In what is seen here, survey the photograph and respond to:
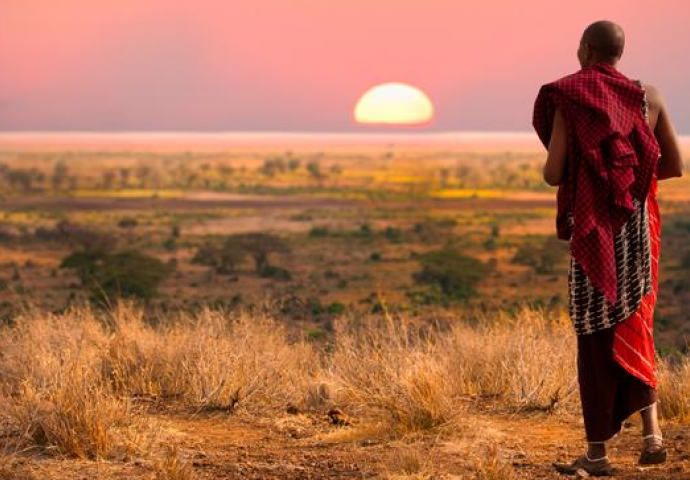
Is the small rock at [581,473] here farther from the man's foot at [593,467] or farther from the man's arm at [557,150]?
the man's arm at [557,150]

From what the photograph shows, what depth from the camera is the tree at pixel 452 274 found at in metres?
29.1

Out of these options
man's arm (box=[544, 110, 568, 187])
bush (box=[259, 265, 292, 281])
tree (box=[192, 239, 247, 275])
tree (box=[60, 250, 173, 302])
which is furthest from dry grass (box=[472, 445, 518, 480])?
tree (box=[192, 239, 247, 275])

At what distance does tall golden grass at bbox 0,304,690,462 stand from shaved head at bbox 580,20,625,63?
2.12 meters

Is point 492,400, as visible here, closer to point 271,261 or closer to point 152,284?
point 152,284

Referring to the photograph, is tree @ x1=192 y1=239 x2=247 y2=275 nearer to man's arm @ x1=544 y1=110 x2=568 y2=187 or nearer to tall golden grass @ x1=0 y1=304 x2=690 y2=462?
tall golden grass @ x1=0 y1=304 x2=690 y2=462

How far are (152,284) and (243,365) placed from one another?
20.0 m

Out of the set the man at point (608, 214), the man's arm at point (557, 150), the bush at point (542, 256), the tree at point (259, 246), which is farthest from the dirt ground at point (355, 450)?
the bush at point (542, 256)

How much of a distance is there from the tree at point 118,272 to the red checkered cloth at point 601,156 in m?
19.4

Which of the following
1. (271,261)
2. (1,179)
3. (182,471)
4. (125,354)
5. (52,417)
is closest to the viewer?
(182,471)

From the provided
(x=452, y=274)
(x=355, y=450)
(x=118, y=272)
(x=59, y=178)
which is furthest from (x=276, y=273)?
(x=59, y=178)

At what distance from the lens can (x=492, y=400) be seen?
25.3 ft

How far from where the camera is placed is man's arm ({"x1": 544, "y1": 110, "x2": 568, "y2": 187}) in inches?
212

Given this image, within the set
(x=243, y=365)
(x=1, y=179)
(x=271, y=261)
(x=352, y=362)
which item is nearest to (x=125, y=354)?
(x=243, y=365)

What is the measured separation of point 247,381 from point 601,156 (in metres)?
3.13
